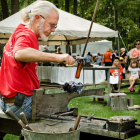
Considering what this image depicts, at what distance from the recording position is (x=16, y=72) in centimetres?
277

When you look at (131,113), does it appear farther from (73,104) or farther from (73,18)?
(73,18)

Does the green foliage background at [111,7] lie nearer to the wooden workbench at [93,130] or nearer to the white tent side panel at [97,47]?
the white tent side panel at [97,47]

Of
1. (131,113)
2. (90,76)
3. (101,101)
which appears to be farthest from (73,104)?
(90,76)

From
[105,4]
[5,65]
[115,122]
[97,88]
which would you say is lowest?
[115,122]

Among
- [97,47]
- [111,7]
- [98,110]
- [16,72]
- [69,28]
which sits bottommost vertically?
[98,110]

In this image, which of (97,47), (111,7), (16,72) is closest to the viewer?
(16,72)

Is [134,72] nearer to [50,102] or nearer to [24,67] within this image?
[50,102]

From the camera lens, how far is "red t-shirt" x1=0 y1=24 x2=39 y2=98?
8.86 ft

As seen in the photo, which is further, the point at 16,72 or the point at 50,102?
the point at 50,102

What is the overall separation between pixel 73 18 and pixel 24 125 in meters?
11.2

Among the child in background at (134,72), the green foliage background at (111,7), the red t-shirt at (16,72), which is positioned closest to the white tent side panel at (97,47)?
the green foliage background at (111,7)

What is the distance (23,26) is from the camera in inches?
113

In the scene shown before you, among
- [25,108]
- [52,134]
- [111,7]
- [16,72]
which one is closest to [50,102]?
Answer: [25,108]

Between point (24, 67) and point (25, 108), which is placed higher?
point (24, 67)
